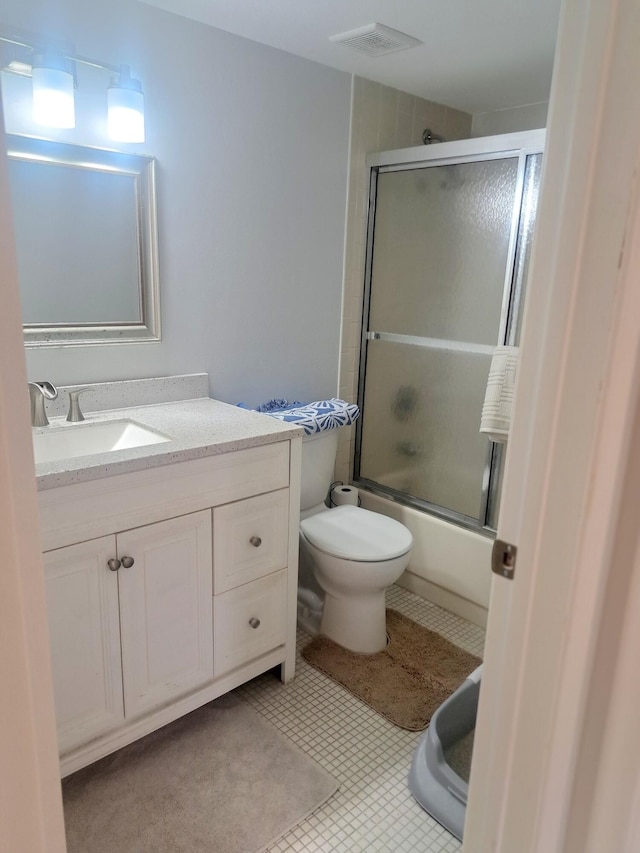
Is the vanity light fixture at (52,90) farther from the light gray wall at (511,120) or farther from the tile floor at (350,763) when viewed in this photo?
the light gray wall at (511,120)

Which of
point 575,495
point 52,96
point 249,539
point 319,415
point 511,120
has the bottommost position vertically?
point 249,539

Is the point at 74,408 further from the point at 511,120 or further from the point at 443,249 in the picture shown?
the point at 511,120

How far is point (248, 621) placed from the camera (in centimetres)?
193

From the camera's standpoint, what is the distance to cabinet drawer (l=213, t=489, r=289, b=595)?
181 cm

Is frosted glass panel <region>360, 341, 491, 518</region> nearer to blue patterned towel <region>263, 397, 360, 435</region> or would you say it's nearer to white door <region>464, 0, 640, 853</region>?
blue patterned towel <region>263, 397, 360, 435</region>

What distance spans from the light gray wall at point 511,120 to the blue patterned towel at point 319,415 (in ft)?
5.12

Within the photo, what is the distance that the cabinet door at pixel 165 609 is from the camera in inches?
64.2

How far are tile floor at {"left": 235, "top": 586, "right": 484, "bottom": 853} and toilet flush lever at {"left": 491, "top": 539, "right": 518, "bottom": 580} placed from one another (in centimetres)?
103

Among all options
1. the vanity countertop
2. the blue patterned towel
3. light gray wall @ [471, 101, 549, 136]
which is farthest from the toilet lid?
light gray wall @ [471, 101, 549, 136]

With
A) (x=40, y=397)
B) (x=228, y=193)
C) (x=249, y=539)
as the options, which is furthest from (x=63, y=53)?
(x=249, y=539)

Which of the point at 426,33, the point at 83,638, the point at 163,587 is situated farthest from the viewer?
the point at 426,33

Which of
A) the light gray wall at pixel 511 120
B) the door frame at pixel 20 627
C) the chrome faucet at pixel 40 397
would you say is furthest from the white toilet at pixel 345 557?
the light gray wall at pixel 511 120

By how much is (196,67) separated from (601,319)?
6.10 ft

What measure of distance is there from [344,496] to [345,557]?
60cm
